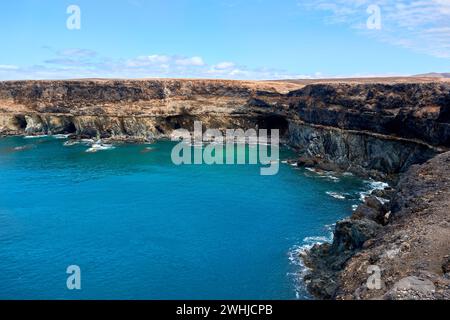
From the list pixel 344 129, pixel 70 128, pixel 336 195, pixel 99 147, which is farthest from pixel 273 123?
pixel 70 128

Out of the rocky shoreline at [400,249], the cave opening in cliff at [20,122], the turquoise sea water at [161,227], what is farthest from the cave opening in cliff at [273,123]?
the cave opening in cliff at [20,122]

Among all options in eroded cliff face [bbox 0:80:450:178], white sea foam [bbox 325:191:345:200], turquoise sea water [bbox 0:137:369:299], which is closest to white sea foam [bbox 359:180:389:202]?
turquoise sea water [bbox 0:137:369:299]

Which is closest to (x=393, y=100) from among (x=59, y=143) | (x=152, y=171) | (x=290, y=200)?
Answer: (x=290, y=200)

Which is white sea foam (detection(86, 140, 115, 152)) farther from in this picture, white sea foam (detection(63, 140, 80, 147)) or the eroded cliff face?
the eroded cliff face

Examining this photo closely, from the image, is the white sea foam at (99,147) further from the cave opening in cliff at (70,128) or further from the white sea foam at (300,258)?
the white sea foam at (300,258)

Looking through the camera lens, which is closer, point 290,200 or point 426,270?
point 426,270

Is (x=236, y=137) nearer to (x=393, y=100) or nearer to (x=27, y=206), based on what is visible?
(x=393, y=100)
